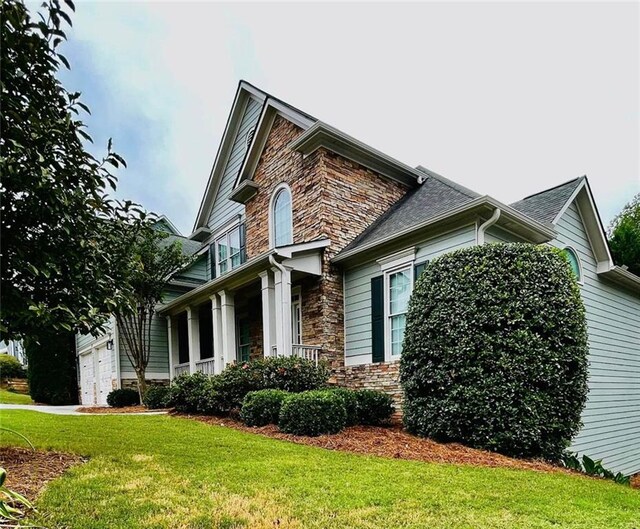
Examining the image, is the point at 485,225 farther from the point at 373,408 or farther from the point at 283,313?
the point at 283,313

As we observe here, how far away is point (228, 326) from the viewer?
12.0 m

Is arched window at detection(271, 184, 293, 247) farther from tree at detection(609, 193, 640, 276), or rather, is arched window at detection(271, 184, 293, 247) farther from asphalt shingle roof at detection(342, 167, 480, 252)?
tree at detection(609, 193, 640, 276)

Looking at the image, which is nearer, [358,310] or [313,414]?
[313,414]

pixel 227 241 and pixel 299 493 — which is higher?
pixel 227 241

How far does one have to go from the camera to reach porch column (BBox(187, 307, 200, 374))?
542 inches

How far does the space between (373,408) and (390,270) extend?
286 centimetres

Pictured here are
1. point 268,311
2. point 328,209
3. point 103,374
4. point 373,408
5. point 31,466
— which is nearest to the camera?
point 31,466

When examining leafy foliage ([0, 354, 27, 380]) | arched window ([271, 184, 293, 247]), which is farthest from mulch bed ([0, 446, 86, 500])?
leafy foliage ([0, 354, 27, 380])

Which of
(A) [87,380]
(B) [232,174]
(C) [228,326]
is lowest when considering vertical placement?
(A) [87,380]

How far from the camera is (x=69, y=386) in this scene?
17609 mm

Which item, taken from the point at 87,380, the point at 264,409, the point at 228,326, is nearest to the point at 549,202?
the point at 264,409

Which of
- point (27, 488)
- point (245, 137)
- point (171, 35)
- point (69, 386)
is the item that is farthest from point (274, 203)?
point (69, 386)

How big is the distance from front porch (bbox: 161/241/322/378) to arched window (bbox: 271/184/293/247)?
1471 mm

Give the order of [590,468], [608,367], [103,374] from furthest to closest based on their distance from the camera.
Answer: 1. [103,374]
2. [608,367]
3. [590,468]
